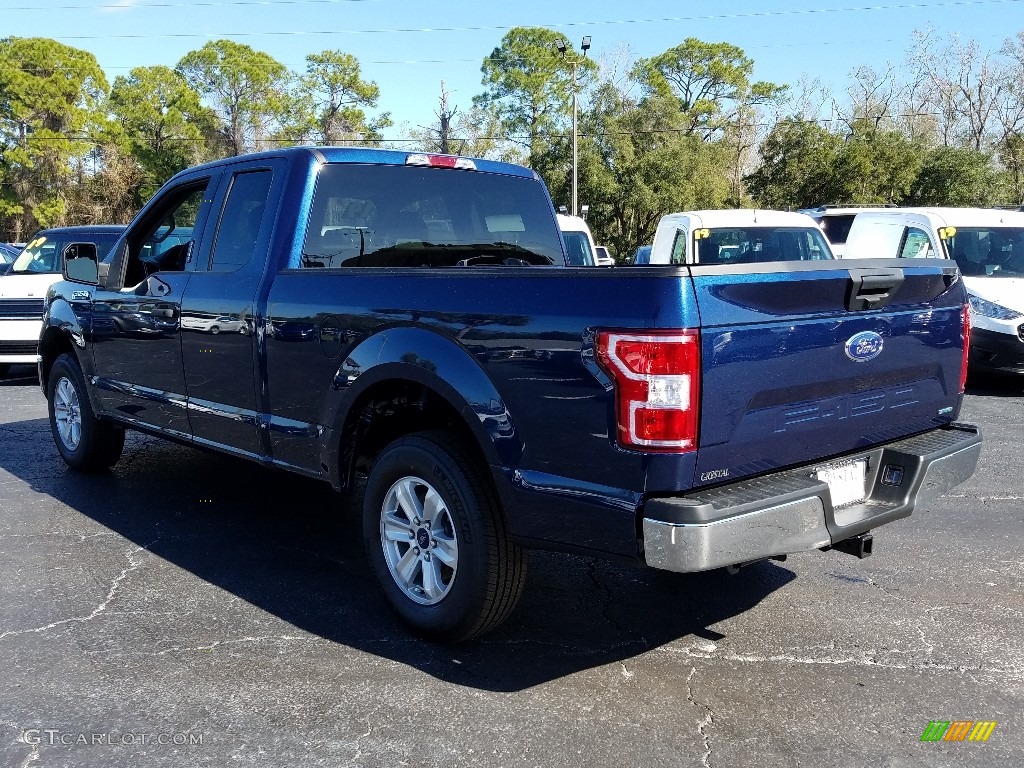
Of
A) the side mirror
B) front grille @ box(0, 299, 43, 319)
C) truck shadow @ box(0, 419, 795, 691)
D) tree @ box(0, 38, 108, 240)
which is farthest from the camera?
tree @ box(0, 38, 108, 240)

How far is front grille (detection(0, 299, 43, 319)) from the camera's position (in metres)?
11.1

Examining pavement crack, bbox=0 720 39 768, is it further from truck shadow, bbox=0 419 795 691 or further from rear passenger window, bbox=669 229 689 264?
rear passenger window, bbox=669 229 689 264

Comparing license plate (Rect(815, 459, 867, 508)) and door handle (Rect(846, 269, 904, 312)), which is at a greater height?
door handle (Rect(846, 269, 904, 312))

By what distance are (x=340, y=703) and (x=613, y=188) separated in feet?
140

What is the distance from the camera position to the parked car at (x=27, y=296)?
1110 centimetres

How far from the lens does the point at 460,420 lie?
12.2 feet

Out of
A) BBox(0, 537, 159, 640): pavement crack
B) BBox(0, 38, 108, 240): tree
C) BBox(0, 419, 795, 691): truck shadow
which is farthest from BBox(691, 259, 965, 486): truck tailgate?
BBox(0, 38, 108, 240): tree

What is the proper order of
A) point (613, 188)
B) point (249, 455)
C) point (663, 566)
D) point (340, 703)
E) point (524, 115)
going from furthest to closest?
point (524, 115), point (613, 188), point (249, 455), point (340, 703), point (663, 566)

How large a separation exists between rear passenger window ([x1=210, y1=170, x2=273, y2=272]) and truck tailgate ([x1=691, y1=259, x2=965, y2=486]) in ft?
8.47

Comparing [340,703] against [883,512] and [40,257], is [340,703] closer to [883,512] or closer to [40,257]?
[883,512]

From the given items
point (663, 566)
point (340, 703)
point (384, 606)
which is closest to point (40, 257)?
point (384, 606)

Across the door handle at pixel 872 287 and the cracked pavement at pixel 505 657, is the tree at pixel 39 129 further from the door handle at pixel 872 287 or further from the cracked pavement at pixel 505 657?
the door handle at pixel 872 287

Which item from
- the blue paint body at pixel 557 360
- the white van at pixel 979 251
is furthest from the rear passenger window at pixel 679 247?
the blue paint body at pixel 557 360

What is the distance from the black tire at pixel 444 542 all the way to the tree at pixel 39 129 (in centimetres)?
5805
